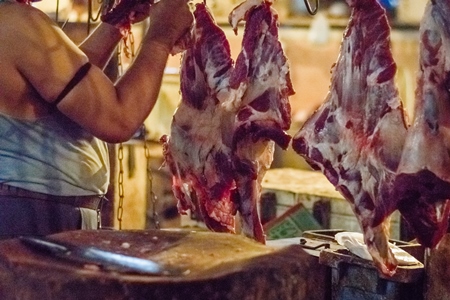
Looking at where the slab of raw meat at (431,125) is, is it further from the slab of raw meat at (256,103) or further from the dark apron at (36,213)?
the dark apron at (36,213)

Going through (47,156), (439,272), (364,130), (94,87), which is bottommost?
(439,272)

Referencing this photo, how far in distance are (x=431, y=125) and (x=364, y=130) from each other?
0.34 meters

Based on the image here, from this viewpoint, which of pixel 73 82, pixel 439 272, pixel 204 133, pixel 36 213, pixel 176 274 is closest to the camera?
pixel 176 274

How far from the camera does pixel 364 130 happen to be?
2779 mm

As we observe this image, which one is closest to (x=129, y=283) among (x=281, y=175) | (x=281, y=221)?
(x=281, y=221)

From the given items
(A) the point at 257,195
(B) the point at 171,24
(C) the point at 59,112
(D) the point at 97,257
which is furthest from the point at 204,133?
(D) the point at 97,257

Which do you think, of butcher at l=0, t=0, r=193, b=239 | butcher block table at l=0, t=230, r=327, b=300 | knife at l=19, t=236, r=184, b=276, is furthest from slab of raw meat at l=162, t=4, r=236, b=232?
knife at l=19, t=236, r=184, b=276

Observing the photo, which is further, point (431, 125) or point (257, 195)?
point (257, 195)

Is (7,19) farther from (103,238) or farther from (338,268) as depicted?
(338,268)

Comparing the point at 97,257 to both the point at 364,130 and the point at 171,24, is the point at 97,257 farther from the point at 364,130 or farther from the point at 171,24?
the point at 171,24

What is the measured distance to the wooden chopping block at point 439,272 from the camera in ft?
8.82

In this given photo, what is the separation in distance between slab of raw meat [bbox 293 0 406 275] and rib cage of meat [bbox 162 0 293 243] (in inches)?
10.6

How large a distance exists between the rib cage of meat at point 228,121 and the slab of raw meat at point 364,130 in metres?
0.27

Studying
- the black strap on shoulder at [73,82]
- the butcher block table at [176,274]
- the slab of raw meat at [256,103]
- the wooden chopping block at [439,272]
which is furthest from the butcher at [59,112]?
the wooden chopping block at [439,272]
